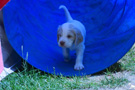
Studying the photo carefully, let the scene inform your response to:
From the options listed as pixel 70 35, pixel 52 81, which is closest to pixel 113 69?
pixel 70 35

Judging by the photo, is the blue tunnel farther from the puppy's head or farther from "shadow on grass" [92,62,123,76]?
the puppy's head

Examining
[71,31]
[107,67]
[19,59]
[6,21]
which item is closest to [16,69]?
[19,59]

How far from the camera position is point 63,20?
5.43 meters

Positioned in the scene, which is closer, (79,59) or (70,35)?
(70,35)

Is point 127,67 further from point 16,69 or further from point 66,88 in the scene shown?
point 16,69

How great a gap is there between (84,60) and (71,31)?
69cm

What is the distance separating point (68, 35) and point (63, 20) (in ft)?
4.44

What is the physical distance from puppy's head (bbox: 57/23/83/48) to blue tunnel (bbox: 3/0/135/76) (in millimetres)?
413

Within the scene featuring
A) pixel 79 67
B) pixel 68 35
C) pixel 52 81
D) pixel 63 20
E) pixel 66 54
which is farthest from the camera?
pixel 63 20

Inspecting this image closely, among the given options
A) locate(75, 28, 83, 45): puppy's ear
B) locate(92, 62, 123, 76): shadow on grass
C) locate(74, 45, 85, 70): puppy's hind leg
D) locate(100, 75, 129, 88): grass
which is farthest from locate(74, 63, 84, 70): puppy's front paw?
locate(100, 75, 129, 88): grass

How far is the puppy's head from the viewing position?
162 inches

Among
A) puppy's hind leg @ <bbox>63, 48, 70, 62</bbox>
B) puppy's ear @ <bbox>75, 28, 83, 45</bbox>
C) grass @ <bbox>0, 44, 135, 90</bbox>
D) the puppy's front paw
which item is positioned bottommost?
grass @ <bbox>0, 44, 135, 90</bbox>

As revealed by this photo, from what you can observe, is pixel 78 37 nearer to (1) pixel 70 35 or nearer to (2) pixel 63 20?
(1) pixel 70 35

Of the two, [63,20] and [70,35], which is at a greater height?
[63,20]
